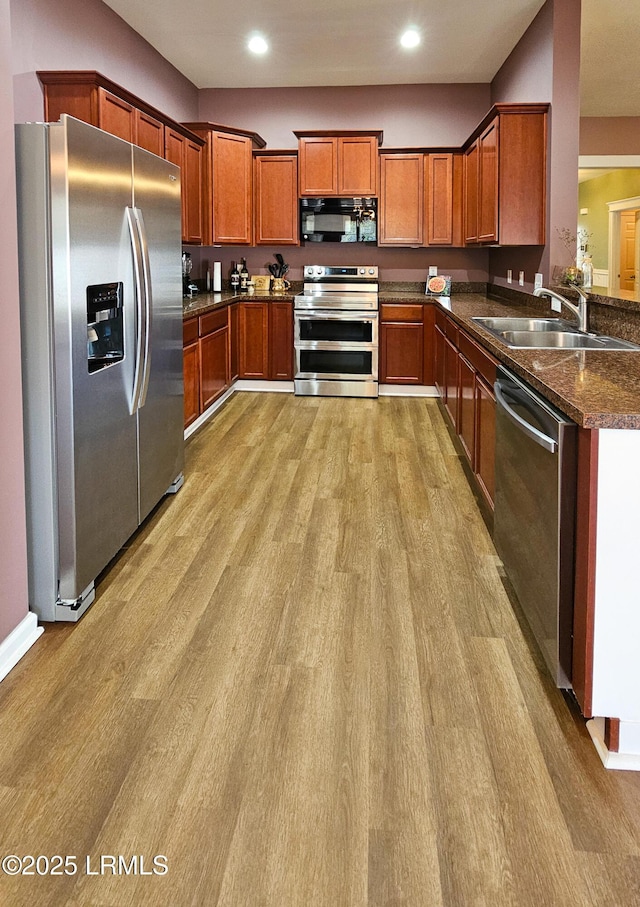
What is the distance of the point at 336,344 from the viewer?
23.5 ft

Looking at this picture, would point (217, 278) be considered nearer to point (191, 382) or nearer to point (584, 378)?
point (191, 382)

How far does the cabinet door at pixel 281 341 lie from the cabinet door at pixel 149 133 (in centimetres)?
194

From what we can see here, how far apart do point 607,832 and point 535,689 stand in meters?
0.62

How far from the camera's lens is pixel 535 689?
2.30 metres

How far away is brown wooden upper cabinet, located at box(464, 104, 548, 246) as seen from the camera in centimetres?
523

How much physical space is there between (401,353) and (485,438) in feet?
11.6

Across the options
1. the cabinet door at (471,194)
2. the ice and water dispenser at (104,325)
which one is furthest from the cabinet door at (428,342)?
the ice and water dispenser at (104,325)

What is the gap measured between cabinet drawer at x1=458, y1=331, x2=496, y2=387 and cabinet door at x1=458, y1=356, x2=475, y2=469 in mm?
58

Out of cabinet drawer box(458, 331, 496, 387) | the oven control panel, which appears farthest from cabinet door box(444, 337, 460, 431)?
the oven control panel

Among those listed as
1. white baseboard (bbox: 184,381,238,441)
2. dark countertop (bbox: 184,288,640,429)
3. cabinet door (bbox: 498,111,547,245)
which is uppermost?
cabinet door (bbox: 498,111,547,245)

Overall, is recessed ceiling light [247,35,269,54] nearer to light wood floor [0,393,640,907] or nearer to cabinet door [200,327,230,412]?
cabinet door [200,327,230,412]

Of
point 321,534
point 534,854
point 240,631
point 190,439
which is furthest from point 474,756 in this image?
point 190,439

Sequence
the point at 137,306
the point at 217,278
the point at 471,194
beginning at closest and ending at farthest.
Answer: the point at 137,306 → the point at 471,194 → the point at 217,278

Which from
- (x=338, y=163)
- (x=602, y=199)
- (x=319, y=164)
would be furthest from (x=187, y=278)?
(x=602, y=199)
